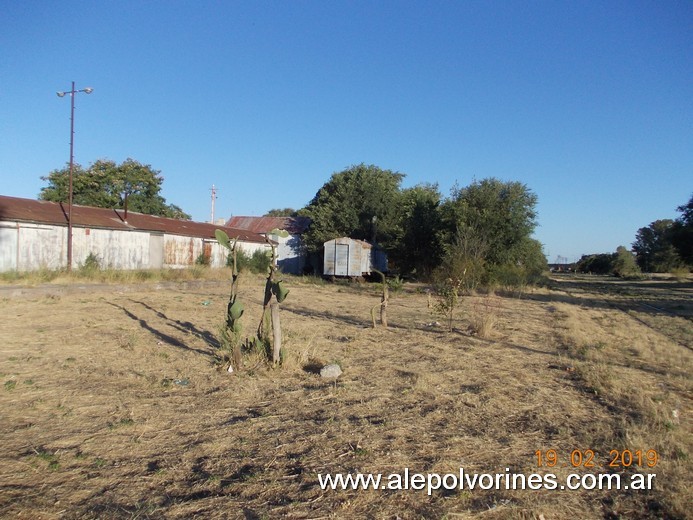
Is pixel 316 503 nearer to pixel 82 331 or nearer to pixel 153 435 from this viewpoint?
pixel 153 435

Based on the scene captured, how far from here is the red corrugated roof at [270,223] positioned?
137 ft

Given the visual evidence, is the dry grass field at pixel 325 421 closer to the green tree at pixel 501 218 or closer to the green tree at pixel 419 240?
the green tree at pixel 501 218

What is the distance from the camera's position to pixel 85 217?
79.2ft

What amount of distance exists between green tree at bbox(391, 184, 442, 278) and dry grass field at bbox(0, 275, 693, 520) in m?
22.4

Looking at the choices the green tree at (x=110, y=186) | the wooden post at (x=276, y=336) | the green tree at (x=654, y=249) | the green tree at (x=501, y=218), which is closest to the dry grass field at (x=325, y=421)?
the wooden post at (x=276, y=336)

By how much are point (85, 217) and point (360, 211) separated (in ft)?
65.9

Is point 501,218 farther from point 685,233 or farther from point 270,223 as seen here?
point 270,223

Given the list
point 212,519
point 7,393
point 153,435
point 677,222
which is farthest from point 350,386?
point 677,222

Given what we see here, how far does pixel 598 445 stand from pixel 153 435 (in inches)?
161

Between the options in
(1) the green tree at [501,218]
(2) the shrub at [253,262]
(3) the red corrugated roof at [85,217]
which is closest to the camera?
(3) the red corrugated roof at [85,217]

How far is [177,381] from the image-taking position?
21.8ft

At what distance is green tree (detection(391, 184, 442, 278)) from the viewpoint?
108 feet
